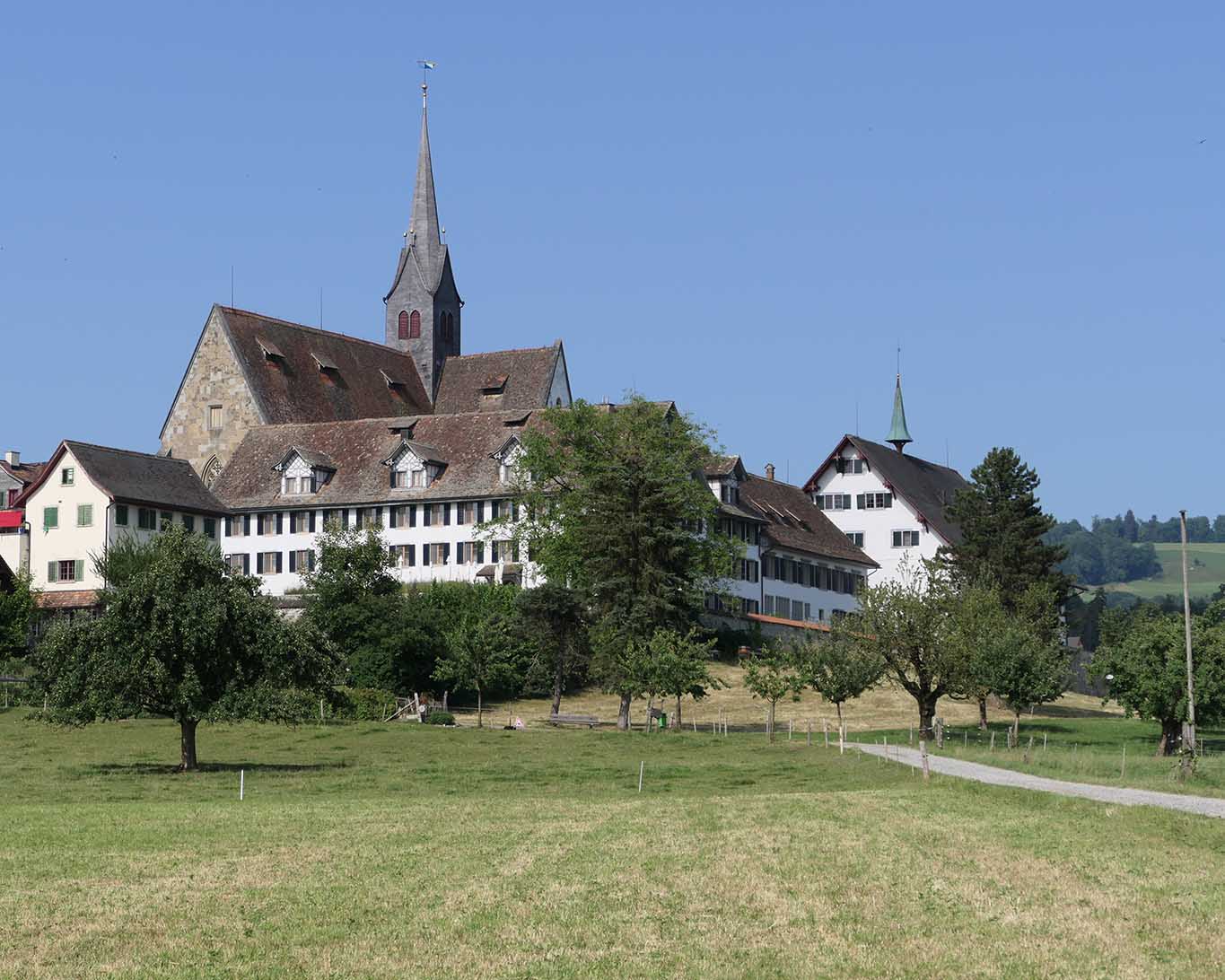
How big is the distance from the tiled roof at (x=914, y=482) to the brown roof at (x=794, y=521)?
4.93 meters

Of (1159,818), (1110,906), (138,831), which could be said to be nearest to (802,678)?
(1159,818)

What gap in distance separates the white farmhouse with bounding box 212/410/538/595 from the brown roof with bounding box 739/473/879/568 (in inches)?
667

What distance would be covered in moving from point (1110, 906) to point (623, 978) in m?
8.41

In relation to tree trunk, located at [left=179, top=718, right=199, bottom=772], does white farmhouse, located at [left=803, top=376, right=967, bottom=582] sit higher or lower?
higher

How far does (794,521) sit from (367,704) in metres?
49.2

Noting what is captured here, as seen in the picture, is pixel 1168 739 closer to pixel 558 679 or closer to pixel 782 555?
pixel 558 679

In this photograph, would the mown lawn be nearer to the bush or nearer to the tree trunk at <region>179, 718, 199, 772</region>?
the tree trunk at <region>179, 718, 199, 772</region>

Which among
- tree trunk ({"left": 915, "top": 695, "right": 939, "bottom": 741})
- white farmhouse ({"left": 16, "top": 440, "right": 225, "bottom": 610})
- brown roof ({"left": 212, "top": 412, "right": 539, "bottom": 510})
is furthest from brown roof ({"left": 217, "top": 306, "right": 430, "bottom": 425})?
tree trunk ({"left": 915, "top": 695, "right": 939, "bottom": 741})

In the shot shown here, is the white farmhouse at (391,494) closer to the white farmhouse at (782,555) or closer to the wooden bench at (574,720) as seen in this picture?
the white farmhouse at (782,555)

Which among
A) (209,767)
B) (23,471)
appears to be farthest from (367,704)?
(23,471)

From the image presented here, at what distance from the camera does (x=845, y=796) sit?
45.9m

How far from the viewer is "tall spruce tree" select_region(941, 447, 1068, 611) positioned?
111m

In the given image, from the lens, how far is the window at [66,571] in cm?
10675

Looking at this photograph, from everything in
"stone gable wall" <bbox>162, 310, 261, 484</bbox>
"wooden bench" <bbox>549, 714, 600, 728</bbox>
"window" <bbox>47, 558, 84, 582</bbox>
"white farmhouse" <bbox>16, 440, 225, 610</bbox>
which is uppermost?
"stone gable wall" <bbox>162, 310, 261, 484</bbox>
